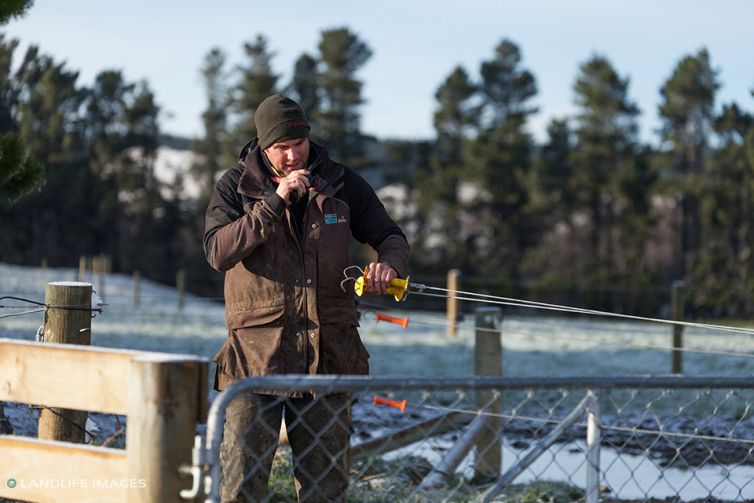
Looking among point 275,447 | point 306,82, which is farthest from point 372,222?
point 306,82

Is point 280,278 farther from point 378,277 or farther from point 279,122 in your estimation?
point 279,122

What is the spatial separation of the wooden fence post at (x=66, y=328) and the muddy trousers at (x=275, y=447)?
2.42 feet

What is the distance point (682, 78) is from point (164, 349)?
2441 centimetres

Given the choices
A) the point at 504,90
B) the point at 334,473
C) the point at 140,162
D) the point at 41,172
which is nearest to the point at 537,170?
the point at 504,90

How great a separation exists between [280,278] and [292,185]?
0.98 ft

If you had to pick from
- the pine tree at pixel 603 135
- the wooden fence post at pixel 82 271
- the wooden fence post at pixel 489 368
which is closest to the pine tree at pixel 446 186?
the pine tree at pixel 603 135

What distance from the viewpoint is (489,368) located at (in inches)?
237

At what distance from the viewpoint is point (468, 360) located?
1177 centimetres

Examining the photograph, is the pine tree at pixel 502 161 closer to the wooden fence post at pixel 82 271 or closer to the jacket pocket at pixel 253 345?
the wooden fence post at pixel 82 271

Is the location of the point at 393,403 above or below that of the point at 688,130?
below

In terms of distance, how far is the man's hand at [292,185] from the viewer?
→ 324 centimetres

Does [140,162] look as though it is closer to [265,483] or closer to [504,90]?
[504,90]

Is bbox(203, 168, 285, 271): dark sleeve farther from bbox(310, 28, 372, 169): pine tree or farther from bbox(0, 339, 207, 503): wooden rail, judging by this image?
bbox(310, 28, 372, 169): pine tree

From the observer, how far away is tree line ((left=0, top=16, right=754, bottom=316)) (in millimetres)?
32406
